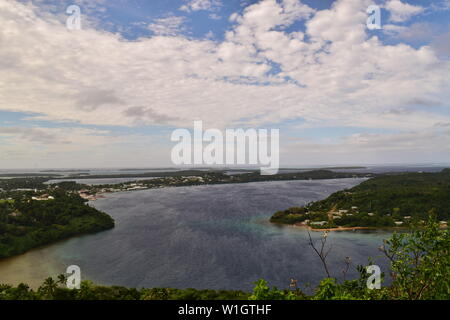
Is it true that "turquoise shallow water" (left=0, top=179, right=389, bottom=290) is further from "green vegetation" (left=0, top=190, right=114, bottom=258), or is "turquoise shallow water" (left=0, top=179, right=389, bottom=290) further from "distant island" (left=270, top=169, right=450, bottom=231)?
"distant island" (left=270, top=169, right=450, bottom=231)

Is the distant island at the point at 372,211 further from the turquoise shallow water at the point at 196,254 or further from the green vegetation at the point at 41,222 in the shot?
the green vegetation at the point at 41,222

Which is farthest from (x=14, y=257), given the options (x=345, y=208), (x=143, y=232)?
(x=345, y=208)

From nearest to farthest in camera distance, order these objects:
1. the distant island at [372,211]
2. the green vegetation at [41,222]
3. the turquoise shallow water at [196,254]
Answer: the turquoise shallow water at [196,254], the green vegetation at [41,222], the distant island at [372,211]

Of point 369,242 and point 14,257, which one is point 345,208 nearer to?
point 369,242

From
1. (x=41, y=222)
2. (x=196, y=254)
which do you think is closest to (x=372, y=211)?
(x=196, y=254)

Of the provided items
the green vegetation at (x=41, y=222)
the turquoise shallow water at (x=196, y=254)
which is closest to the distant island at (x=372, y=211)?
the turquoise shallow water at (x=196, y=254)

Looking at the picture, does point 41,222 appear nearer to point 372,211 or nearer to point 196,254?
point 196,254

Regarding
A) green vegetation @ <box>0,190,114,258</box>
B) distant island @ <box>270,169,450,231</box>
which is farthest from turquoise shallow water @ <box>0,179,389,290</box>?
distant island @ <box>270,169,450,231</box>
